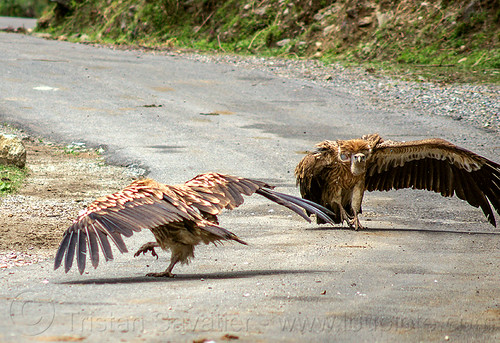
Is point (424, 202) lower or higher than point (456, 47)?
lower

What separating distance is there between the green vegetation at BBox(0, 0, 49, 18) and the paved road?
38265 mm

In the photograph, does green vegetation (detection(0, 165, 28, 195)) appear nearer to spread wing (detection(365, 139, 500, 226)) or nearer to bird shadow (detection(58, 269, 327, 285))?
bird shadow (detection(58, 269, 327, 285))

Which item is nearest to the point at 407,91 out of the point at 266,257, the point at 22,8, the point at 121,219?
the point at 266,257

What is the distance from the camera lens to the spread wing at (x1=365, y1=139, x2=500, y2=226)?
307 inches

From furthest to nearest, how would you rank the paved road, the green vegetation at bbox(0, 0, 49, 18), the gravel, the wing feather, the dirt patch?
the green vegetation at bbox(0, 0, 49, 18), the gravel, the dirt patch, the wing feather, the paved road

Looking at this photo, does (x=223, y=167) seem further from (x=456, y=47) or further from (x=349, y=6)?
(x=349, y=6)

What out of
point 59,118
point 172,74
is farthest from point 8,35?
point 59,118

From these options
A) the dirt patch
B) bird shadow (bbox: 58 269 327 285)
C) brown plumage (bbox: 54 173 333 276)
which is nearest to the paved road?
bird shadow (bbox: 58 269 327 285)

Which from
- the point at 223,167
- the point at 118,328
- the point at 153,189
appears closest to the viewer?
the point at 118,328

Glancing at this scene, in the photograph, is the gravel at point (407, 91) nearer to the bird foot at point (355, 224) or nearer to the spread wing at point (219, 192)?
the bird foot at point (355, 224)

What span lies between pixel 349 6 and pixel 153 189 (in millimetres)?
17643

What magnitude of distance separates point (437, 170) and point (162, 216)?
409 centimetres

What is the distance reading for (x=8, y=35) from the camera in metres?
27.9

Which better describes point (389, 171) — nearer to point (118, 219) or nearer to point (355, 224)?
point (355, 224)
